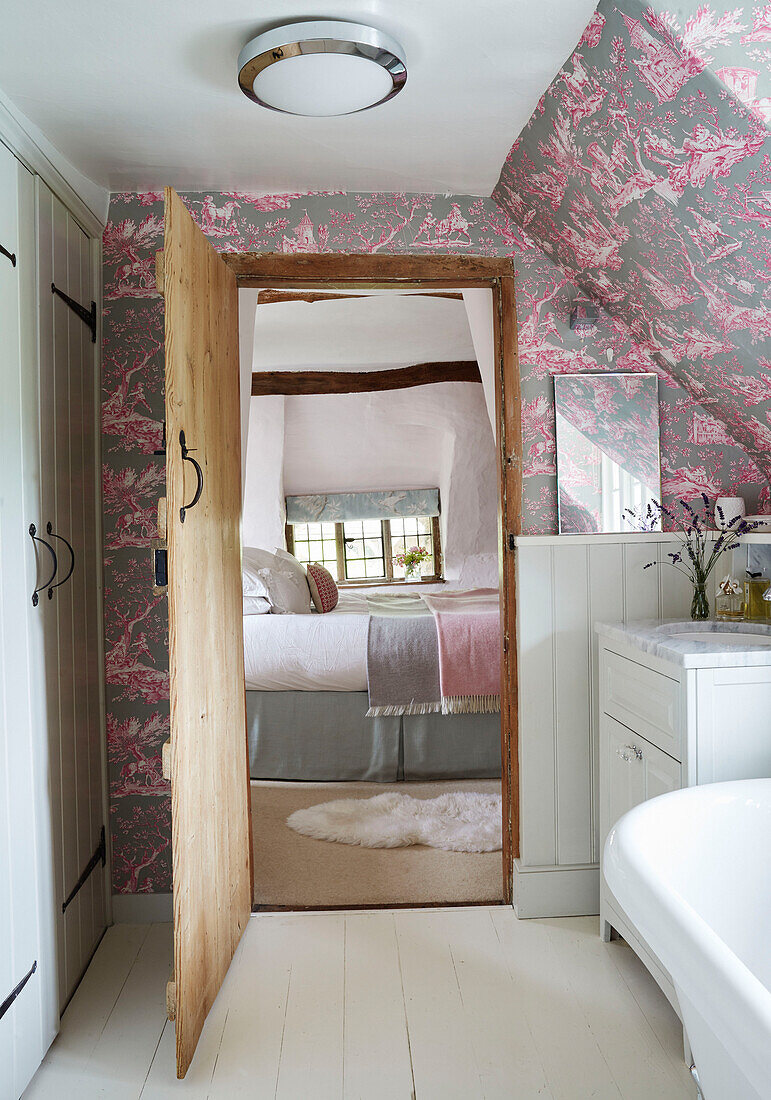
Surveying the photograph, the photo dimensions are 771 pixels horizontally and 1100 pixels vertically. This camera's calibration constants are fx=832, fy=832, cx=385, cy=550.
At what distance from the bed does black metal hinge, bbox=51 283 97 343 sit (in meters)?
1.99

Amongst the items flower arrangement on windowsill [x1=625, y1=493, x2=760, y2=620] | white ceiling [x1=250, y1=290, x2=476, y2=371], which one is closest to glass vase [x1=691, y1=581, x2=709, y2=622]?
flower arrangement on windowsill [x1=625, y1=493, x2=760, y2=620]

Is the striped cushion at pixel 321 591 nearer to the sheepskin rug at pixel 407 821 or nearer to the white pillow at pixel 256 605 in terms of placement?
the white pillow at pixel 256 605

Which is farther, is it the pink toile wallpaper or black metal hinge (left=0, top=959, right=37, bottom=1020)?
the pink toile wallpaper

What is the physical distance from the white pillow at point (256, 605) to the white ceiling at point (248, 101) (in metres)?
2.62

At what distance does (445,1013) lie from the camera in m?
2.29

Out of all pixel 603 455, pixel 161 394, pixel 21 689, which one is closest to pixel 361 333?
pixel 161 394

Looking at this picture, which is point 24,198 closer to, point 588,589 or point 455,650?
point 588,589

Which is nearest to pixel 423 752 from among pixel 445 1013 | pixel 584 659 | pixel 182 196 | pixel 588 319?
pixel 584 659

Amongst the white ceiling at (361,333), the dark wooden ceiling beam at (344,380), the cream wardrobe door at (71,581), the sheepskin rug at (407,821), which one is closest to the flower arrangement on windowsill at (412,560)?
the dark wooden ceiling beam at (344,380)

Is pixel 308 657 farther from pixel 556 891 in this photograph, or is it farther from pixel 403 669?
pixel 556 891

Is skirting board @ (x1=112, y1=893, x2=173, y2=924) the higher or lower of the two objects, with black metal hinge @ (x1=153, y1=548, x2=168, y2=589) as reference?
lower

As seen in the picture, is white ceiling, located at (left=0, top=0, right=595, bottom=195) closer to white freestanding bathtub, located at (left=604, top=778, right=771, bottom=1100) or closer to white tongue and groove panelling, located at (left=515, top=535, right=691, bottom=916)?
white tongue and groove panelling, located at (left=515, top=535, right=691, bottom=916)

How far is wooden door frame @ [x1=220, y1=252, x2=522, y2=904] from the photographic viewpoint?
2820mm

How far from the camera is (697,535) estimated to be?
2828mm
